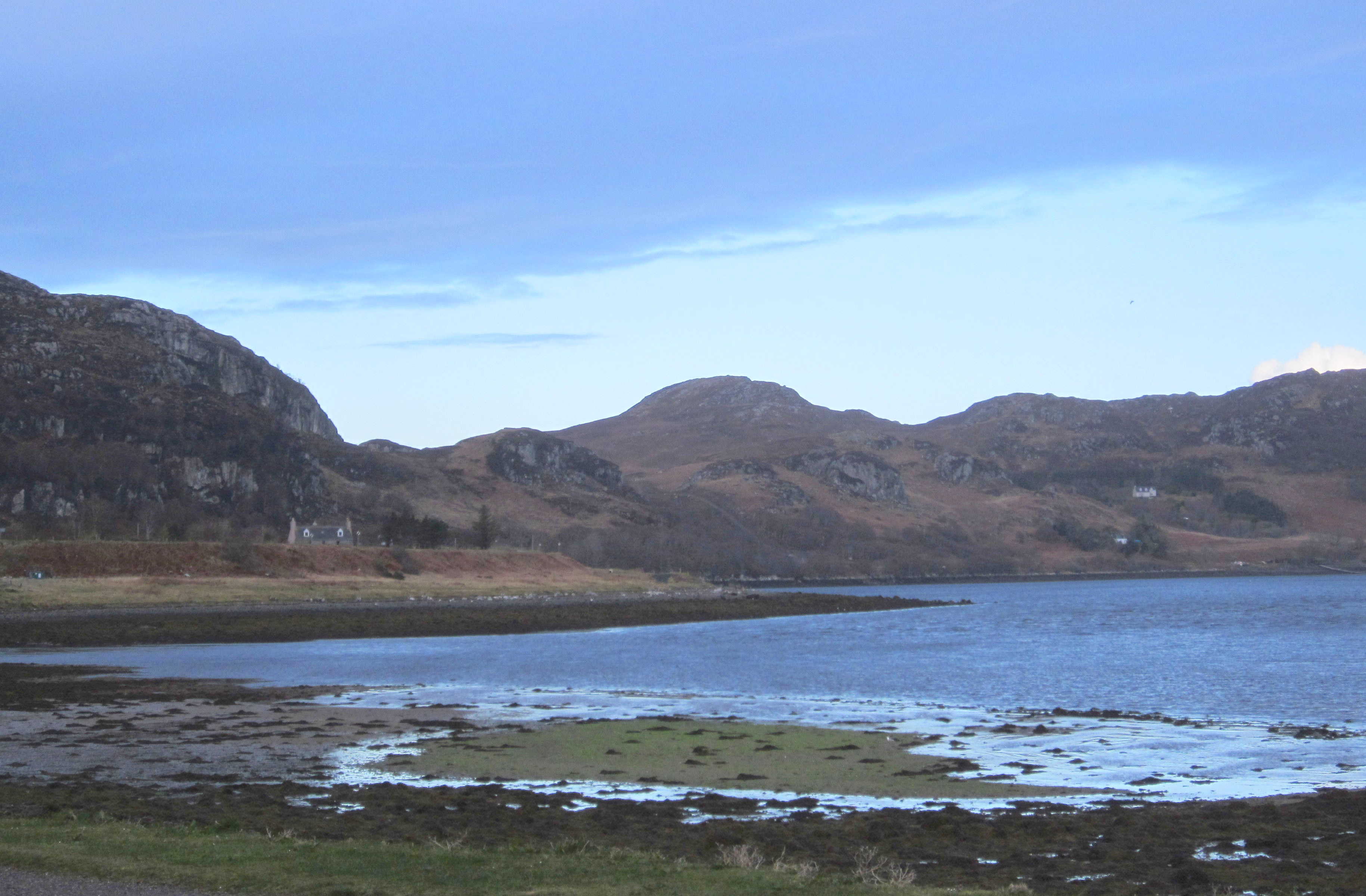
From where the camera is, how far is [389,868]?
10328mm

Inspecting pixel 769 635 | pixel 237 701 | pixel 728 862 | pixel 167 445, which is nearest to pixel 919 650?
pixel 769 635

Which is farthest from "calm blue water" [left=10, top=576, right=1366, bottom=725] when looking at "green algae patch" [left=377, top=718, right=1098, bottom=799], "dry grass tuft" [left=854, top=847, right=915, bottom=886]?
"dry grass tuft" [left=854, top=847, right=915, bottom=886]

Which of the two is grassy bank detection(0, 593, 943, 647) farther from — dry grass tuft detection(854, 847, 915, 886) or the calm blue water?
dry grass tuft detection(854, 847, 915, 886)

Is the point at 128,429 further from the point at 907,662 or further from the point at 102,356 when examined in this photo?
the point at 907,662

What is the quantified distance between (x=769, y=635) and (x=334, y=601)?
998 inches

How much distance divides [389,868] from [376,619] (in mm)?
56354

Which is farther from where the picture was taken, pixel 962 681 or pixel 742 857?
pixel 962 681

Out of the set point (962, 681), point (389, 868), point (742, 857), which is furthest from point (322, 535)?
point (389, 868)

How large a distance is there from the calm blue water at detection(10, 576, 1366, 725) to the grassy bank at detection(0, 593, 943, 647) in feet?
8.19

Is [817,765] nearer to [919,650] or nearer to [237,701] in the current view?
[237,701]

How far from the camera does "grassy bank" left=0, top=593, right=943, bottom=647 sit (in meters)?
51.2

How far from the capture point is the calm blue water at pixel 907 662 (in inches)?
1385

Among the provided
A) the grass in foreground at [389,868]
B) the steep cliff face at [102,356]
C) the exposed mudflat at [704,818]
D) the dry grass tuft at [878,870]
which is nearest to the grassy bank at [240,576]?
the exposed mudflat at [704,818]

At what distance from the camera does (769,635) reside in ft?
213
